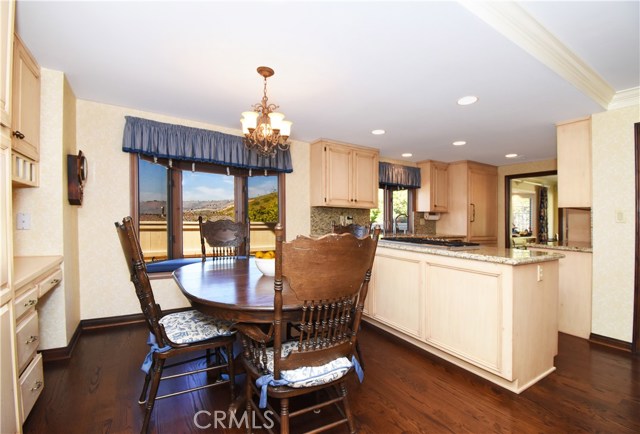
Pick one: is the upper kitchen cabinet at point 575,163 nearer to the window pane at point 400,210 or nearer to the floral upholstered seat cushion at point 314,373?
the window pane at point 400,210

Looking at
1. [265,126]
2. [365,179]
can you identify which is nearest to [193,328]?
[265,126]

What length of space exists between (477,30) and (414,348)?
2418 millimetres

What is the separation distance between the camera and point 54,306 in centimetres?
228

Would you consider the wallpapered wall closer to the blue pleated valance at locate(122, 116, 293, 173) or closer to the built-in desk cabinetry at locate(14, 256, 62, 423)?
the blue pleated valance at locate(122, 116, 293, 173)

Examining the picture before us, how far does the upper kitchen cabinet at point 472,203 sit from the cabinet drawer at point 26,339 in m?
5.66

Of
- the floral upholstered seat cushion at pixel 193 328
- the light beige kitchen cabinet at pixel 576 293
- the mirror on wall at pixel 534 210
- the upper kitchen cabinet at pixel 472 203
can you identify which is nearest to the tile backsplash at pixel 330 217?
the upper kitchen cabinet at pixel 472 203

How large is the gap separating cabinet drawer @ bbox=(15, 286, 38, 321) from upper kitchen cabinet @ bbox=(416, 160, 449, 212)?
5243 mm

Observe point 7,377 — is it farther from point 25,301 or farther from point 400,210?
point 400,210

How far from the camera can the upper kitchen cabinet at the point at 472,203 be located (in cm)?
Answer: 530

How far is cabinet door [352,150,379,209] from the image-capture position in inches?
170

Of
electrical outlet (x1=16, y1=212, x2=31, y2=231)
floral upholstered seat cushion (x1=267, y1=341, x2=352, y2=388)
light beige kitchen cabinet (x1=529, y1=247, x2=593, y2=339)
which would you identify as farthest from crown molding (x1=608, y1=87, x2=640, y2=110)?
electrical outlet (x1=16, y1=212, x2=31, y2=231)

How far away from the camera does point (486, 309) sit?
1.96 metres

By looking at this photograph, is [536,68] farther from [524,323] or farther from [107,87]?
[107,87]

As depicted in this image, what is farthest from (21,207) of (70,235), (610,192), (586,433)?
(610,192)
